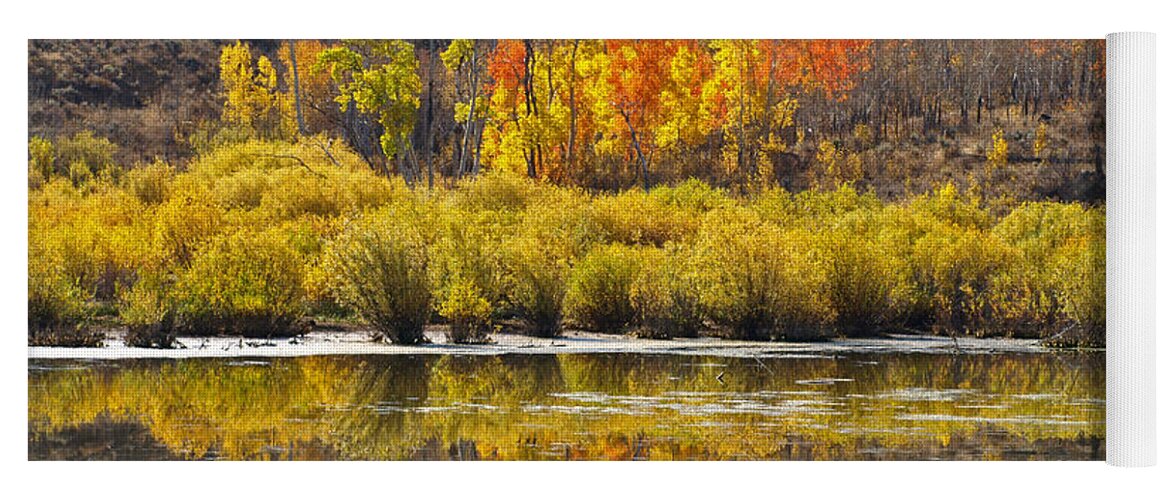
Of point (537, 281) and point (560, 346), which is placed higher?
point (537, 281)

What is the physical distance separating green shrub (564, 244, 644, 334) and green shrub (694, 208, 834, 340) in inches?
22.9

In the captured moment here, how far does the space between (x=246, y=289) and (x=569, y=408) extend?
3.06 meters

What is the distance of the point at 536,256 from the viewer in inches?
481

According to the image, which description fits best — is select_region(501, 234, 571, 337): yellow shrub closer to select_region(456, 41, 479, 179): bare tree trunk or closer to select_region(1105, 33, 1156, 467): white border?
→ select_region(456, 41, 479, 179): bare tree trunk

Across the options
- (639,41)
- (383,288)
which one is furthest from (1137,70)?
(383,288)

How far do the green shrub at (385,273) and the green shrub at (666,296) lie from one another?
1.71 m

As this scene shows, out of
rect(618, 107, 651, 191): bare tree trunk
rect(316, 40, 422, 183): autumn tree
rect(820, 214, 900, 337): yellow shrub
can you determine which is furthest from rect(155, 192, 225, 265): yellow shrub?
rect(820, 214, 900, 337): yellow shrub

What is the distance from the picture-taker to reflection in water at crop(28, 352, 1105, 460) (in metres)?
10.0

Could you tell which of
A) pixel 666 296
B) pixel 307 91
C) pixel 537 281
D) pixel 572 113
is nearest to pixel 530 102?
pixel 572 113

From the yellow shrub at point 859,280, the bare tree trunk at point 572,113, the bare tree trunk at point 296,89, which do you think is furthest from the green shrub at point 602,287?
the bare tree trunk at point 296,89

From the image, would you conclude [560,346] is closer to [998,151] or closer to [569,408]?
[569,408]

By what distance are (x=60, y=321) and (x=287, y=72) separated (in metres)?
2.56

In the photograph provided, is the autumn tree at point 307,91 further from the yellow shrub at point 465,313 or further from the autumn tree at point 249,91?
the yellow shrub at point 465,313

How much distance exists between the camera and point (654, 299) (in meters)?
12.2
